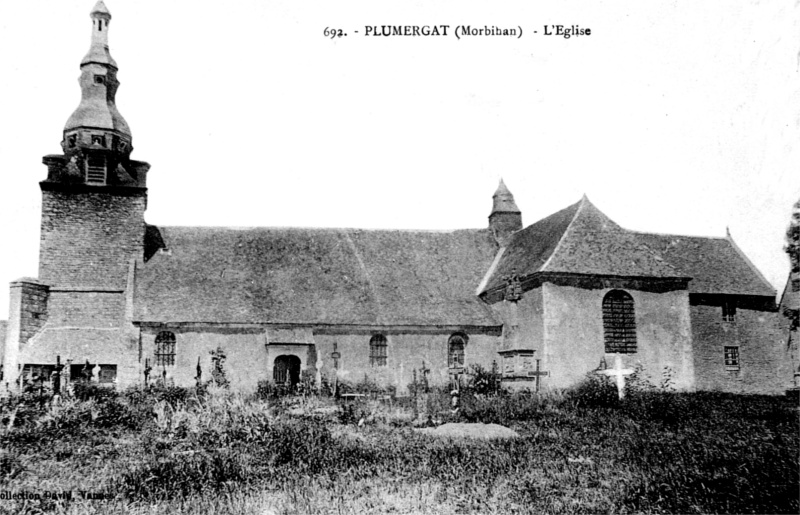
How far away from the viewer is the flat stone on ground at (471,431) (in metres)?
13.6

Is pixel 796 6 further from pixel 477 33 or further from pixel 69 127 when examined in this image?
pixel 69 127

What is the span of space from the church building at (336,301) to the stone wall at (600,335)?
0.18 ft

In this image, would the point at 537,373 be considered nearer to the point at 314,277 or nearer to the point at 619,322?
the point at 619,322

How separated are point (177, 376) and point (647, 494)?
21436 millimetres

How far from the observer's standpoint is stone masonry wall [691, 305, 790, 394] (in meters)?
30.6

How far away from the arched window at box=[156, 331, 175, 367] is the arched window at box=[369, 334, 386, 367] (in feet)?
26.5

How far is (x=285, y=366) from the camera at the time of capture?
27.7 metres

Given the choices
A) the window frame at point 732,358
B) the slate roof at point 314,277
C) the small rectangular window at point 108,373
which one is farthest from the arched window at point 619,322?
the small rectangular window at point 108,373

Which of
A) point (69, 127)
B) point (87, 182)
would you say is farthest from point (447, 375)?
point (69, 127)

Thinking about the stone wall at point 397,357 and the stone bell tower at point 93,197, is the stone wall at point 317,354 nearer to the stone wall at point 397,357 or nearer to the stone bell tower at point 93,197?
the stone wall at point 397,357

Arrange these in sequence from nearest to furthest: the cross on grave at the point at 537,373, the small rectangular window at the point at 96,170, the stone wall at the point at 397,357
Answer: the cross on grave at the point at 537,373 → the stone wall at the point at 397,357 → the small rectangular window at the point at 96,170

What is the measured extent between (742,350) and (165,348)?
1029 inches

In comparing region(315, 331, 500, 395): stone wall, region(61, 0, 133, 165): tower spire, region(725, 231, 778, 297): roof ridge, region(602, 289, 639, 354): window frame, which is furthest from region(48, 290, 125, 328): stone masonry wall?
region(725, 231, 778, 297): roof ridge

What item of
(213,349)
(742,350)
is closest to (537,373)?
(213,349)
